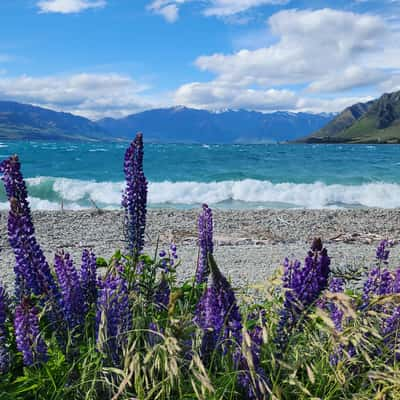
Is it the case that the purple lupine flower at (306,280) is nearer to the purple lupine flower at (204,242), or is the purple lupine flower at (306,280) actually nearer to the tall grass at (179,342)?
the tall grass at (179,342)

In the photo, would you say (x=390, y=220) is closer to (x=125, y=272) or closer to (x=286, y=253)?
(x=286, y=253)

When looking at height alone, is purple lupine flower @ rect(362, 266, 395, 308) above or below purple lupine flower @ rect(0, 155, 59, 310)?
below

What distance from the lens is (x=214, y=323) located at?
8.09 feet

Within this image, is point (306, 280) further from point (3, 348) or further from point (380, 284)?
point (3, 348)

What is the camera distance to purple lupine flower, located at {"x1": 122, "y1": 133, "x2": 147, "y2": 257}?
3.28 meters

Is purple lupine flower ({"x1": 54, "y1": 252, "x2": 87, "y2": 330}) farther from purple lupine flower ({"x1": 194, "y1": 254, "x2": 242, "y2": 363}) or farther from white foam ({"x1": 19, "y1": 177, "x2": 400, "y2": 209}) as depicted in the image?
A: white foam ({"x1": 19, "y1": 177, "x2": 400, "y2": 209})

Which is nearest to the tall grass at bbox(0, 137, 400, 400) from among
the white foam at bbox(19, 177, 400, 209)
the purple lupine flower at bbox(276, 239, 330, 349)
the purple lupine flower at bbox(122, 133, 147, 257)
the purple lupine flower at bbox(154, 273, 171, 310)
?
the purple lupine flower at bbox(276, 239, 330, 349)

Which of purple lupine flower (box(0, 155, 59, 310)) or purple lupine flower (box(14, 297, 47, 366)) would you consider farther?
purple lupine flower (box(0, 155, 59, 310))

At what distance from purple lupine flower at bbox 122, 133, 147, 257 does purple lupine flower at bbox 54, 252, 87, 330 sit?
79 centimetres

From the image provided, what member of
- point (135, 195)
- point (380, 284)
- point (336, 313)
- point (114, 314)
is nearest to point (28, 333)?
point (114, 314)

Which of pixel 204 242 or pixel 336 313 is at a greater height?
pixel 204 242

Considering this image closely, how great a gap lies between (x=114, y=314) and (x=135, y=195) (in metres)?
1.06

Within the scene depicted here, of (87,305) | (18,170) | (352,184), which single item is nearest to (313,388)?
(87,305)

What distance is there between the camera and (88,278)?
3.10m
